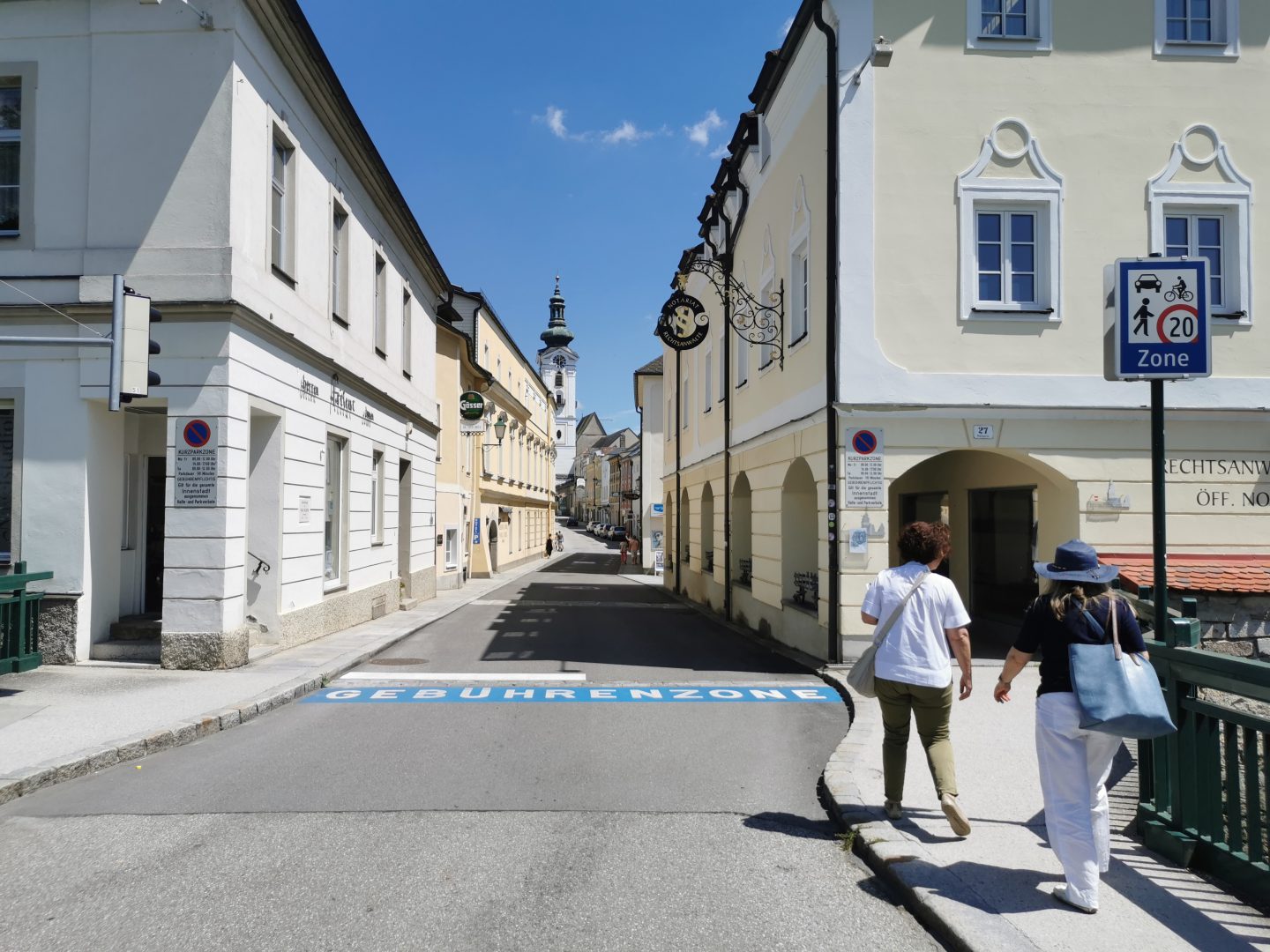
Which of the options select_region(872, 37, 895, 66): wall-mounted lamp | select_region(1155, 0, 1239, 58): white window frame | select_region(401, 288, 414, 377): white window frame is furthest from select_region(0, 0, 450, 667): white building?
select_region(1155, 0, 1239, 58): white window frame

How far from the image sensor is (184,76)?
10359 millimetres

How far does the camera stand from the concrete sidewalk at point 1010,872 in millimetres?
3727

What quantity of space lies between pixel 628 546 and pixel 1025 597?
3168cm

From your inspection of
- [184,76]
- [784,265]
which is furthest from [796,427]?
[184,76]

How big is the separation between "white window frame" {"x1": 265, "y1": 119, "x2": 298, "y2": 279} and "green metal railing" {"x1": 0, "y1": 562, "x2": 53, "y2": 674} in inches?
203

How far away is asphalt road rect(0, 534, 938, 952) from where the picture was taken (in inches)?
154

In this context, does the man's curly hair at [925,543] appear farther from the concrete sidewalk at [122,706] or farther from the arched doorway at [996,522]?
the arched doorway at [996,522]

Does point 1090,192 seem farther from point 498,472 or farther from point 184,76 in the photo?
point 498,472

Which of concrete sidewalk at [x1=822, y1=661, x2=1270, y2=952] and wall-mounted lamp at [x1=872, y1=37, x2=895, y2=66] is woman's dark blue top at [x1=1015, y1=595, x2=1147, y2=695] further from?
wall-mounted lamp at [x1=872, y1=37, x2=895, y2=66]

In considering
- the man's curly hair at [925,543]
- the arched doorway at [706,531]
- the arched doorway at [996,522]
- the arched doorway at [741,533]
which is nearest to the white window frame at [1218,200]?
the arched doorway at [996,522]

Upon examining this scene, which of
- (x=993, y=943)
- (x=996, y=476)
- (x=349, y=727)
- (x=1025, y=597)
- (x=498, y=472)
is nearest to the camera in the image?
(x=993, y=943)

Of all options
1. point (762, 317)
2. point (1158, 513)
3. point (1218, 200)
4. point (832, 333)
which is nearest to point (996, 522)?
point (832, 333)

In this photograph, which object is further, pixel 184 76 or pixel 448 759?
pixel 184 76

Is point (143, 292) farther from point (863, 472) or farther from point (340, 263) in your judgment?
point (863, 472)
